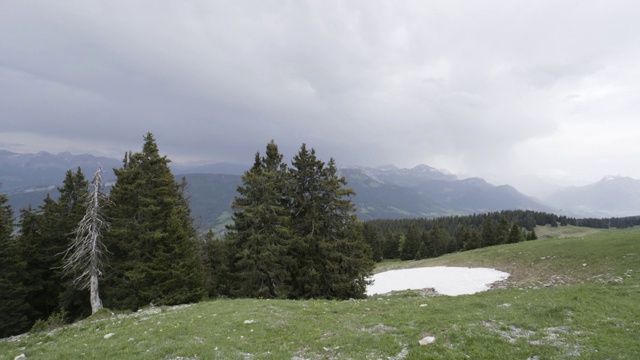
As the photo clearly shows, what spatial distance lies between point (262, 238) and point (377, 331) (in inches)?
643

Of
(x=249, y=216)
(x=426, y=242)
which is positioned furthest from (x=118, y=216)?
(x=426, y=242)

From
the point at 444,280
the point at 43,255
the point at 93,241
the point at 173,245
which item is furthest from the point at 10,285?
the point at 444,280

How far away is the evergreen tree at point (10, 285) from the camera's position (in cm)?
2703

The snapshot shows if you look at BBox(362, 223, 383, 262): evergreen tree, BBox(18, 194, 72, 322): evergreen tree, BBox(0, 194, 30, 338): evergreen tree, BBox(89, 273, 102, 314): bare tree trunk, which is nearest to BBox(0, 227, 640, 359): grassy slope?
BBox(89, 273, 102, 314): bare tree trunk

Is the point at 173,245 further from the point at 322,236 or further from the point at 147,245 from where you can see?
the point at 322,236

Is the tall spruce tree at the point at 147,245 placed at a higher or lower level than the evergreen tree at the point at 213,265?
higher

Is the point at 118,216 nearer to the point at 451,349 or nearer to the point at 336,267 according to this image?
the point at 336,267

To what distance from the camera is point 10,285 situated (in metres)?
27.3

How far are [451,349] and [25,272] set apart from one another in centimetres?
3946

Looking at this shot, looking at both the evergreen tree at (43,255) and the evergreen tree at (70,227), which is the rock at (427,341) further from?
the evergreen tree at (43,255)

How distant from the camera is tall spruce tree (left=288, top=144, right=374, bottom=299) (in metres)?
29.5

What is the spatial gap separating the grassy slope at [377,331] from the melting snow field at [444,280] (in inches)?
600

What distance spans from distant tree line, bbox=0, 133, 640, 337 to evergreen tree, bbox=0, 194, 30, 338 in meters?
0.09

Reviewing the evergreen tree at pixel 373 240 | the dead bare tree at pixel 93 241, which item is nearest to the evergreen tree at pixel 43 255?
the dead bare tree at pixel 93 241
